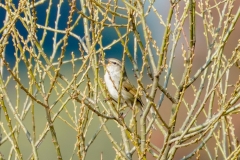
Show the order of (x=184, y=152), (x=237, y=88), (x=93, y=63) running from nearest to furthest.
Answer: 1. (x=237, y=88)
2. (x=93, y=63)
3. (x=184, y=152)

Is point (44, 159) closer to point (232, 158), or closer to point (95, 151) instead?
point (95, 151)

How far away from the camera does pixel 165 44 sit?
10.7 ft

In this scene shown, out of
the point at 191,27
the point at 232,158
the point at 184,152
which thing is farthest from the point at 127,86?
the point at 232,158

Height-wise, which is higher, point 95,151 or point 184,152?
point 95,151

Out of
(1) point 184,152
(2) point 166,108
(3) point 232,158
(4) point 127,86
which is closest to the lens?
(3) point 232,158

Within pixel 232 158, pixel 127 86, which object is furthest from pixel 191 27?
pixel 127 86

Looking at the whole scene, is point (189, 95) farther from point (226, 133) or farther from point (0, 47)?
point (0, 47)

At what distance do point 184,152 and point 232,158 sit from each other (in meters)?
5.22

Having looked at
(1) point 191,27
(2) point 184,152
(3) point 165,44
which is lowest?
(3) point 165,44

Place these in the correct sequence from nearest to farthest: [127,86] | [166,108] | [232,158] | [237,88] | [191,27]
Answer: [232,158] → [237,88] → [191,27] → [127,86] → [166,108]

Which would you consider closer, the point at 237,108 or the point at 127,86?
the point at 237,108

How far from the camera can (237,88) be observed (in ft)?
10.9

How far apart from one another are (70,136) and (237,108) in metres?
10.2

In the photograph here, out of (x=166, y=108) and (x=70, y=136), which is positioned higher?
(x=70, y=136)
